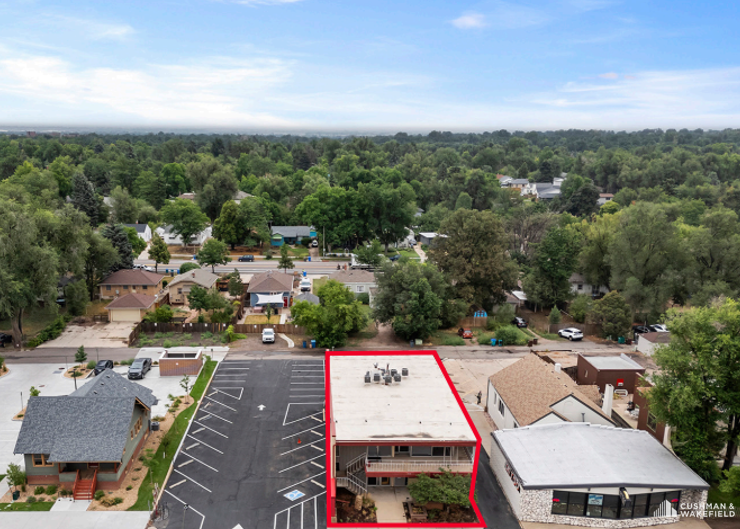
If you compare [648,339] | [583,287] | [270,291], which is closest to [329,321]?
[270,291]

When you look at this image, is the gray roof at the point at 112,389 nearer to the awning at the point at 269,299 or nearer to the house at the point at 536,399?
the house at the point at 536,399

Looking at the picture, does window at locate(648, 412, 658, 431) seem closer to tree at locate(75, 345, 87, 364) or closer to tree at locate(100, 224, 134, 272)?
tree at locate(75, 345, 87, 364)

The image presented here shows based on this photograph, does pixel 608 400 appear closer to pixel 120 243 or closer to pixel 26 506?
pixel 26 506

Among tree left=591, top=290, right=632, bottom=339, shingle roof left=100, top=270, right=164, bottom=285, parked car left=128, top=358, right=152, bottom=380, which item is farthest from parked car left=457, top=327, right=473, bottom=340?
shingle roof left=100, top=270, right=164, bottom=285

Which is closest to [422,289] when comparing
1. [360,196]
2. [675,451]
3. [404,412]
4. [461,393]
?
[461,393]

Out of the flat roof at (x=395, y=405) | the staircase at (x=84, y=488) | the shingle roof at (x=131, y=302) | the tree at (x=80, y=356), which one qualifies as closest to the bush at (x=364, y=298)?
the shingle roof at (x=131, y=302)

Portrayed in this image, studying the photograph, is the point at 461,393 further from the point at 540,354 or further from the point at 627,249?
the point at 627,249
